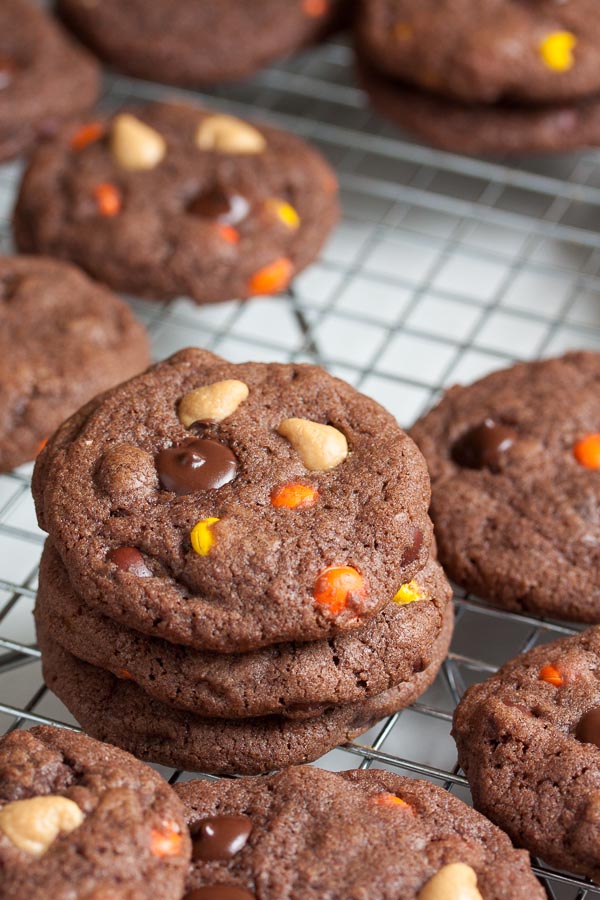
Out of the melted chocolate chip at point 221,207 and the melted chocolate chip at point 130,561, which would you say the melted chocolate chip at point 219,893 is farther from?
the melted chocolate chip at point 221,207

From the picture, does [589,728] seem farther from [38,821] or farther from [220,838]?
[38,821]

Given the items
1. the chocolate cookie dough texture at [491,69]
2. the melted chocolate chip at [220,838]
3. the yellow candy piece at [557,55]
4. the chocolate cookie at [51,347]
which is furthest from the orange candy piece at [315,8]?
the melted chocolate chip at [220,838]

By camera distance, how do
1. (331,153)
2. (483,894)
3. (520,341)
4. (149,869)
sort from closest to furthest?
(149,869) < (483,894) < (520,341) < (331,153)

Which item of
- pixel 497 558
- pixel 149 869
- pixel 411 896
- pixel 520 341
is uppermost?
pixel 149 869

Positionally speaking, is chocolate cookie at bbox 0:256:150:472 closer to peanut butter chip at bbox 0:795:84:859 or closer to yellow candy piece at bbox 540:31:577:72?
peanut butter chip at bbox 0:795:84:859

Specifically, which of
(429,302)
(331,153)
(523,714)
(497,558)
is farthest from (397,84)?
(523,714)

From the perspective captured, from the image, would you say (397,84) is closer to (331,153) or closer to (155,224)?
(331,153)
